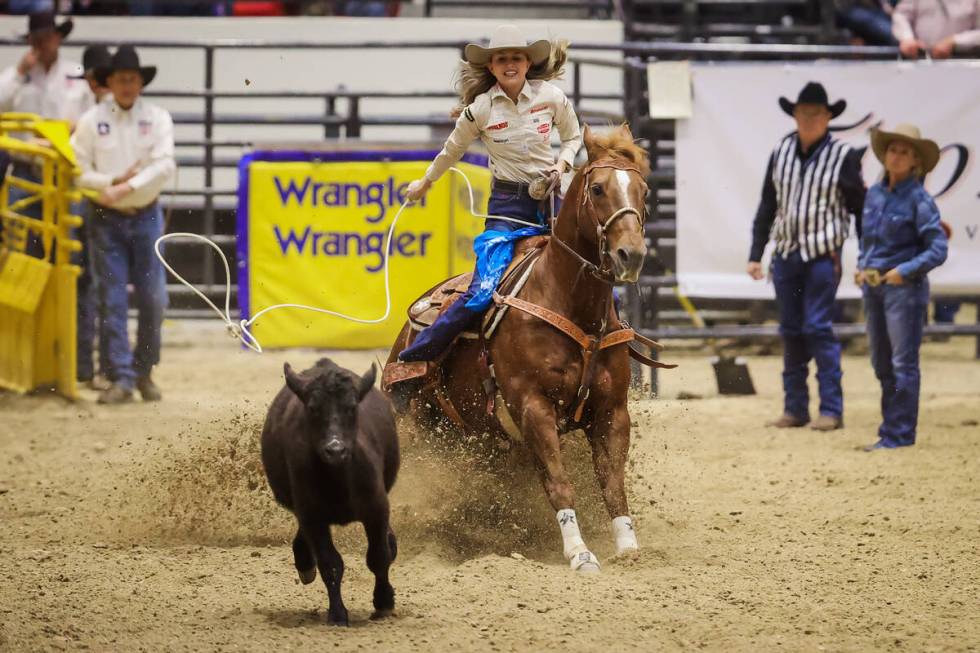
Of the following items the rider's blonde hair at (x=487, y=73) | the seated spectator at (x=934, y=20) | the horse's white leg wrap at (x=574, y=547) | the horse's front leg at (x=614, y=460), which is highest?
the seated spectator at (x=934, y=20)

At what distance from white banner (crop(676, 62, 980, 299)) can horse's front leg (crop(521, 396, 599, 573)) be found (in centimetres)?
439

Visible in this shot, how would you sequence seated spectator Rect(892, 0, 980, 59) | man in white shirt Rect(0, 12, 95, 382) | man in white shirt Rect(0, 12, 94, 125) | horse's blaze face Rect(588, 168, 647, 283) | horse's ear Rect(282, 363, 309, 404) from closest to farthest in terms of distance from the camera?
horse's ear Rect(282, 363, 309, 404), horse's blaze face Rect(588, 168, 647, 283), man in white shirt Rect(0, 12, 95, 382), man in white shirt Rect(0, 12, 94, 125), seated spectator Rect(892, 0, 980, 59)

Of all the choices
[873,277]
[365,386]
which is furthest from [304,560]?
[873,277]

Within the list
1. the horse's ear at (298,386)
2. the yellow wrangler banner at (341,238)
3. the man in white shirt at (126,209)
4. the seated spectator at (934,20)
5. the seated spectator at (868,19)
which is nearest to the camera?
the horse's ear at (298,386)

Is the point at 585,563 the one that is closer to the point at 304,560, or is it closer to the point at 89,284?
the point at 304,560

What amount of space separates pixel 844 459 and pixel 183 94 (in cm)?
546

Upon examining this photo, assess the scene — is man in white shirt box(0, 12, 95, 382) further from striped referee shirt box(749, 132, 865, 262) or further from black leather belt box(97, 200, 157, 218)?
striped referee shirt box(749, 132, 865, 262)

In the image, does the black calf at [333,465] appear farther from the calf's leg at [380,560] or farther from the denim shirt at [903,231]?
the denim shirt at [903,231]

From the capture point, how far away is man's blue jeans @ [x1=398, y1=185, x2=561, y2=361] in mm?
5641

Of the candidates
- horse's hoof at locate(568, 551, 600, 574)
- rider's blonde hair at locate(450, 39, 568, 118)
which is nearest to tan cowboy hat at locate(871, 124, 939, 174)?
rider's blonde hair at locate(450, 39, 568, 118)

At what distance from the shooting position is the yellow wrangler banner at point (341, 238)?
9742 millimetres

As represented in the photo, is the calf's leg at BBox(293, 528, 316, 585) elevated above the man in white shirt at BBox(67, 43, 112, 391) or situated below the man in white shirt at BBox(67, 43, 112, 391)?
below

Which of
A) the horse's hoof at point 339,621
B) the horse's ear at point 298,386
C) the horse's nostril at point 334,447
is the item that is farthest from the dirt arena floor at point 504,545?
the horse's ear at point 298,386

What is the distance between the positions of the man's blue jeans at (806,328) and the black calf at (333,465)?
177 inches
